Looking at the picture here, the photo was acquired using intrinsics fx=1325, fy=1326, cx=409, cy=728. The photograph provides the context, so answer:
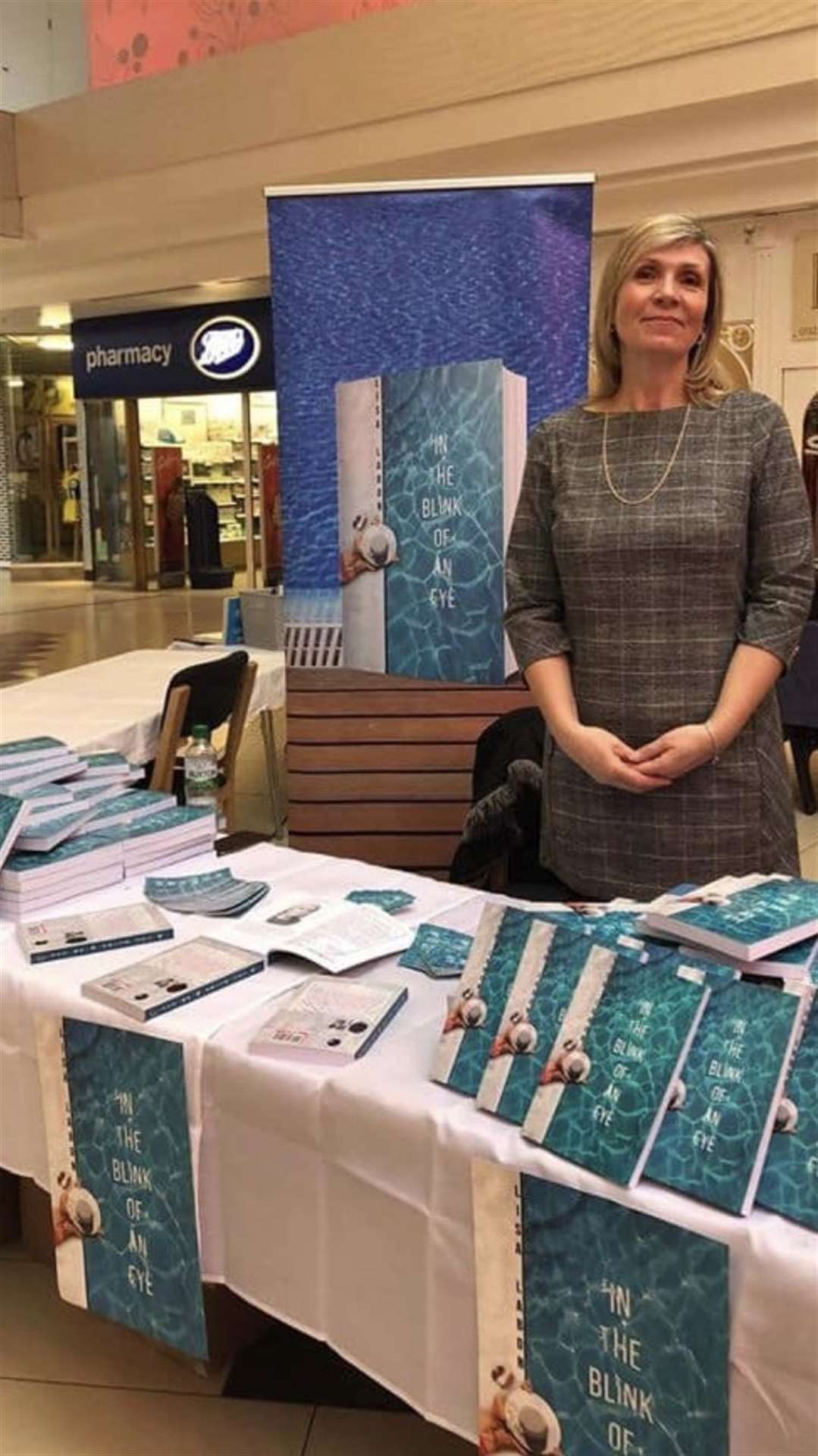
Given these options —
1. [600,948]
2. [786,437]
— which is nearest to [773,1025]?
[600,948]

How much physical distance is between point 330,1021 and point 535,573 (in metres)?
0.80

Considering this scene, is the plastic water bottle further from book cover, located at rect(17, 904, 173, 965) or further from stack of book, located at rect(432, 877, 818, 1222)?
stack of book, located at rect(432, 877, 818, 1222)

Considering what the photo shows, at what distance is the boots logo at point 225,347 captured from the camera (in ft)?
37.2

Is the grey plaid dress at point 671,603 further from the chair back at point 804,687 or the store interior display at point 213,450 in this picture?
the store interior display at point 213,450

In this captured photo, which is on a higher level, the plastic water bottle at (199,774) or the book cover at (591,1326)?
the plastic water bottle at (199,774)

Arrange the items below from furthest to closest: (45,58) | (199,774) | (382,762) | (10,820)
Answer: (45,58), (382,762), (199,774), (10,820)

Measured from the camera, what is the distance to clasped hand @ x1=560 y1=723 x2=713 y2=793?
6.17ft

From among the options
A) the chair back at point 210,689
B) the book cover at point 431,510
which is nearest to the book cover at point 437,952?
the book cover at point 431,510

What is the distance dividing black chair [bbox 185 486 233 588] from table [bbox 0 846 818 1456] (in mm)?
16032

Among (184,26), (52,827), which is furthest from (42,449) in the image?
(52,827)

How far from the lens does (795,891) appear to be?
1591 millimetres

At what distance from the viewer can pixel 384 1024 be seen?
5.32 feet

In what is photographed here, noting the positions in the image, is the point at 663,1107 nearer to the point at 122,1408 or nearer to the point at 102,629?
the point at 122,1408

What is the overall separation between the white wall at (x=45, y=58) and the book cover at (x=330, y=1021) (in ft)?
31.2
